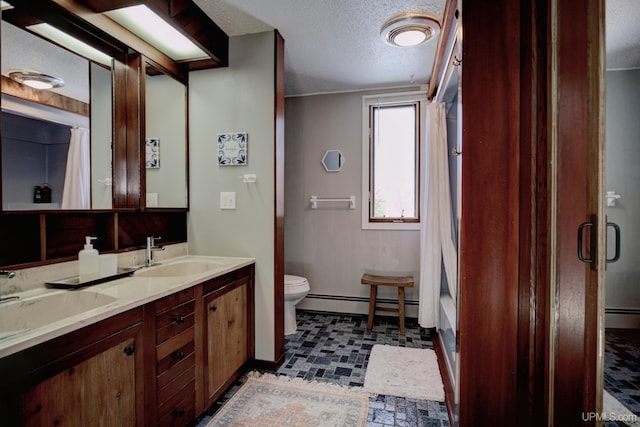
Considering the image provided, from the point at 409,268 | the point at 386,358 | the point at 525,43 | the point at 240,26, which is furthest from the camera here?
the point at 409,268

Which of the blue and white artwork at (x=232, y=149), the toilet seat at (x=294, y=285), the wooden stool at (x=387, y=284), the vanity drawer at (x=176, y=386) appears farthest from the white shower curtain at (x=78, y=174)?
the wooden stool at (x=387, y=284)

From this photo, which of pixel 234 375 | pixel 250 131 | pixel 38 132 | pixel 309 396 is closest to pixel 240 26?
pixel 250 131

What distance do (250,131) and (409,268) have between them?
6.83 ft

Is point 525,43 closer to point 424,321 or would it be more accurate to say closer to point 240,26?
point 240,26

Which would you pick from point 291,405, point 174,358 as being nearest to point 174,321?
point 174,358

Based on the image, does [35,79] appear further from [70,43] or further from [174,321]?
[174,321]

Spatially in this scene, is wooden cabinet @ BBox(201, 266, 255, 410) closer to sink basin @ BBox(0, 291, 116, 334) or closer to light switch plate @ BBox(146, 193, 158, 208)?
sink basin @ BBox(0, 291, 116, 334)

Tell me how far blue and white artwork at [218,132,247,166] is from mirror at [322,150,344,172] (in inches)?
51.1

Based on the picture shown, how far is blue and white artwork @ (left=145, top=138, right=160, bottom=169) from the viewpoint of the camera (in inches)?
79.6

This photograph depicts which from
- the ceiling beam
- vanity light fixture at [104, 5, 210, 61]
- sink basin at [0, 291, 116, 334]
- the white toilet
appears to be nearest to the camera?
sink basin at [0, 291, 116, 334]

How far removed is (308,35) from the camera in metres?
2.24

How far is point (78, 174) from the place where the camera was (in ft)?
5.19

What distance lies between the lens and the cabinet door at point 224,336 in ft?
5.55

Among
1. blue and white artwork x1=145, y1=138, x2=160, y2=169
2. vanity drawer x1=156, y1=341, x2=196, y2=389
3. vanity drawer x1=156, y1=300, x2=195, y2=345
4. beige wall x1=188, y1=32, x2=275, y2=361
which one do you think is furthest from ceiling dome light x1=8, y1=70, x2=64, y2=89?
vanity drawer x1=156, y1=341, x2=196, y2=389
